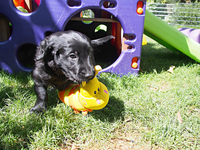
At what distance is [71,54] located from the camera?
1694 millimetres

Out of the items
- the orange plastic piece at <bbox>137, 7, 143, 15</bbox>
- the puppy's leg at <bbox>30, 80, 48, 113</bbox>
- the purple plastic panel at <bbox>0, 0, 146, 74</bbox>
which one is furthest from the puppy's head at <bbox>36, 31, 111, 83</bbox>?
the orange plastic piece at <bbox>137, 7, 143, 15</bbox>

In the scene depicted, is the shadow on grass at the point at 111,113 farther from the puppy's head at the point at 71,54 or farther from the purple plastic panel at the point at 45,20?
the purple plastic panel at the point at 45,20

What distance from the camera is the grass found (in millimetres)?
1704

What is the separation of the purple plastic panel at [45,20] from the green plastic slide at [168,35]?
0.63 metres

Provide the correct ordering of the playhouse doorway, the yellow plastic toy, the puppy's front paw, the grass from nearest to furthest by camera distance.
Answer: the grass, the yellow plastic toy, the puppy's front paw, the playhouse doorway

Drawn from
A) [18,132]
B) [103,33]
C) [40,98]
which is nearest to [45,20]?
[40,98]

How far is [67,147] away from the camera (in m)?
1.68

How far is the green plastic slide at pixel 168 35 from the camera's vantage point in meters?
3.60

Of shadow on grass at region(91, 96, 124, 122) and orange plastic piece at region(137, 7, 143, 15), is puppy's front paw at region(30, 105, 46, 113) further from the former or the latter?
orange plastic piece at region(137, 7, 143, 15)

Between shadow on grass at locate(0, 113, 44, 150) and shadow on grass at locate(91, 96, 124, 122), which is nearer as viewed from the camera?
shadow on grass at locate(0, 113, 44, 150)

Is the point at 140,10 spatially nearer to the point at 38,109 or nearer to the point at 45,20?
the point at 45,20

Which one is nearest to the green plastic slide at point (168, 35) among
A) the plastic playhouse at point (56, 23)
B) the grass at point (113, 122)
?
the plastic playhouse at point (56, 23)

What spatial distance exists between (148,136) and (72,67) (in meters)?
1.10

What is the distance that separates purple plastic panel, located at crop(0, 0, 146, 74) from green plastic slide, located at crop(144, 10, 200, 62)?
63 centimetres
